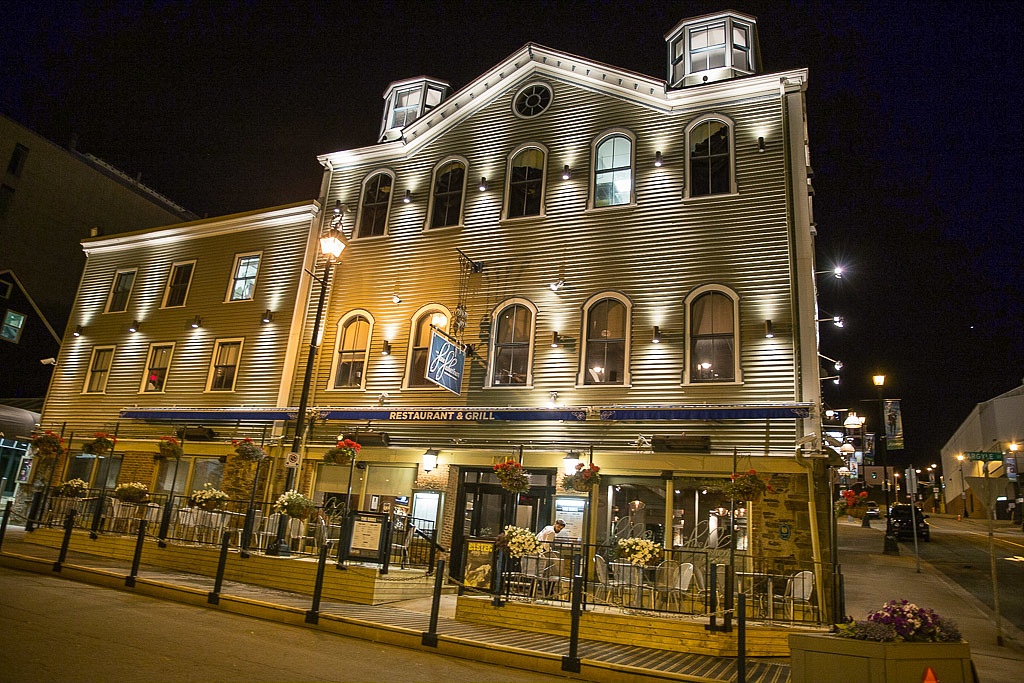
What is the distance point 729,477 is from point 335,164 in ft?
52.6

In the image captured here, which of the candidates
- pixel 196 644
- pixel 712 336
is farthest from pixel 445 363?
pixel 196 644

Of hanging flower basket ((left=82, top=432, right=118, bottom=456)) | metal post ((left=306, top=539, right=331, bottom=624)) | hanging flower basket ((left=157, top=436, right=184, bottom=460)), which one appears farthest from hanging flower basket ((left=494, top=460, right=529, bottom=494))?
hanging flower basket ((left=82, top=432, right=118, bottom=456))

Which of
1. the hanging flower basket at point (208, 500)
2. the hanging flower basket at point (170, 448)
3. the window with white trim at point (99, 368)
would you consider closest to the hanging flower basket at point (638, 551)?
the hanging flower basket at point (208, 500)

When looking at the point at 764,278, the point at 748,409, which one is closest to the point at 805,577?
the point at 748,409

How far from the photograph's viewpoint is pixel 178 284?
24750 mm

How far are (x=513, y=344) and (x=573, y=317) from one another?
1.78m

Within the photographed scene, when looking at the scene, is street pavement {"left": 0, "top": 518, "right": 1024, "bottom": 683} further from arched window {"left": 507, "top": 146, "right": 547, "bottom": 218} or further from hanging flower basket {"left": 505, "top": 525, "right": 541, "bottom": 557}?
arched window {"left": 507, "top": 146, "right": 547, "bottom": 218}

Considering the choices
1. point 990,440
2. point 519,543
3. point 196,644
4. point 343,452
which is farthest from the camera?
point 990,440

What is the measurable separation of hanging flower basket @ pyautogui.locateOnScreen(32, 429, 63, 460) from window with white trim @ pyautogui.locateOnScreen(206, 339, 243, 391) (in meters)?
5.66

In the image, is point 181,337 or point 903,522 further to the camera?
point 903,522

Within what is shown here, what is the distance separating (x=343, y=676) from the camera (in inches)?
296

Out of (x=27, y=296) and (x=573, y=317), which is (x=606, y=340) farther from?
(x=27, y=296)

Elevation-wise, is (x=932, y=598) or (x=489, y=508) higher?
(x=489, y=508)

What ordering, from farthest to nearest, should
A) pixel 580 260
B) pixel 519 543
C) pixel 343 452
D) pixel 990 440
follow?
pixel 990 440, pixel 580 260, pixel 343 452, pixel 519 543
